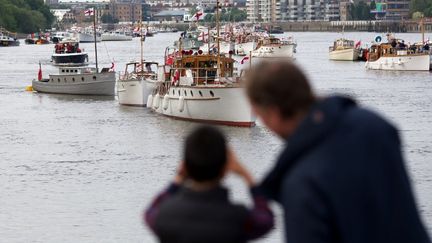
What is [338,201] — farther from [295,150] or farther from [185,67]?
[185,67]

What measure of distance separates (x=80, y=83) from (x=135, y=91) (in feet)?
23.7

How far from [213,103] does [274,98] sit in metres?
30.7

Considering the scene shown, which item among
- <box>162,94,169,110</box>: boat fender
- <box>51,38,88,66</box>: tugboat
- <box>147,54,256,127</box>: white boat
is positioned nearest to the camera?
<box>147,54,256,127</box>: white boat

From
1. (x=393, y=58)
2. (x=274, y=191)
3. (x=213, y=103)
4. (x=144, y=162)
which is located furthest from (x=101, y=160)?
(x=393, y=58)

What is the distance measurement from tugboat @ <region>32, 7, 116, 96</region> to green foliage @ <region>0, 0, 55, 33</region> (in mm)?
98977

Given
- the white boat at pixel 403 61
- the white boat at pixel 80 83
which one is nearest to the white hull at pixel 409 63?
the white boat at pixel 403 61

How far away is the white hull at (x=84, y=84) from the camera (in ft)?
159

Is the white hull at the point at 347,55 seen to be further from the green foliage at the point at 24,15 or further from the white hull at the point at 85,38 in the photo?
the green foliage at the point at 24,15

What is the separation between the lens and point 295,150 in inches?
148

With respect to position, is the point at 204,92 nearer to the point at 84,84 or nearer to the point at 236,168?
the point at 84,84

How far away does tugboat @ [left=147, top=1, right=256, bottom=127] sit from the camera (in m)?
33.9

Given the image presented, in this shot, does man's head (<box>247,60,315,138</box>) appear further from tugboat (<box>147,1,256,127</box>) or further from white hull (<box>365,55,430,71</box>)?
white hull (<box>365,55,430,71</box>)

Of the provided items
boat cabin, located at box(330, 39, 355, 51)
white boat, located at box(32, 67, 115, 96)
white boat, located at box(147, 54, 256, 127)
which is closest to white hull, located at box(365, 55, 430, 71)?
boat cabin, located at box(330, 39, 355, 51)

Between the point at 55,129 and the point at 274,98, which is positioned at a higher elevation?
the point at 274,98
